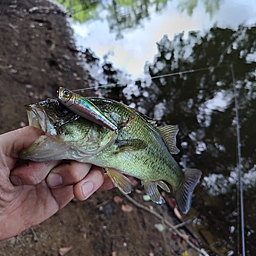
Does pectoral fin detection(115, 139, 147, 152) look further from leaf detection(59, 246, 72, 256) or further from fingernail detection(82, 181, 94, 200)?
leaf detection(59, 246, 72, 256)

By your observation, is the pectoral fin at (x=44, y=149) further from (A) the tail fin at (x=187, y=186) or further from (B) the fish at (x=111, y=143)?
(A) the tail fin at (x=187, y=186)

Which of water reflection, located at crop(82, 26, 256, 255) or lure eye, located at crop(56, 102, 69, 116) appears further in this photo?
water reflection, located at crop(82, 26, 256, 255)

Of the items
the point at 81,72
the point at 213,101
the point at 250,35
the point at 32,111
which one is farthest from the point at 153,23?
the point at 32,111

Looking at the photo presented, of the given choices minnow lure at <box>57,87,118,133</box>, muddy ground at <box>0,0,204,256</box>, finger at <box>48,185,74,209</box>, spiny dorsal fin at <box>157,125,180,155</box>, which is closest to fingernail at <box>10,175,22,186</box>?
finger at <box>48,185,74,209</box>

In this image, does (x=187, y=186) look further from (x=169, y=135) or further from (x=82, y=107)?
(x=82, y=107)

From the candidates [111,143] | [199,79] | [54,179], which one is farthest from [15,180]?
[199,79]

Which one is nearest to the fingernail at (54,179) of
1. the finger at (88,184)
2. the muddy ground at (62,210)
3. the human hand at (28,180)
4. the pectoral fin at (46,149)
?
the human hand at (28,180)
